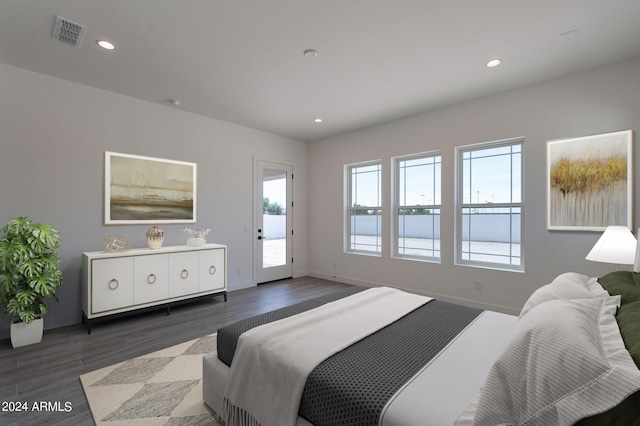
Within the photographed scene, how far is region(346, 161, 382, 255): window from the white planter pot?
4.26 m

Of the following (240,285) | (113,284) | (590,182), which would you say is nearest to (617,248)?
(590,182)

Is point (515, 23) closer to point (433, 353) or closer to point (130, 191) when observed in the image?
point (433, 353)

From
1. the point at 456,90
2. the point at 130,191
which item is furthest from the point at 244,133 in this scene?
the point at 456,90

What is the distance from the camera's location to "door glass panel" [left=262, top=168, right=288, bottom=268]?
17.7 feet

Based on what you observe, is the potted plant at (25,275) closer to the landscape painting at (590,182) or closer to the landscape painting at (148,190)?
the landscape painting at (148,190)

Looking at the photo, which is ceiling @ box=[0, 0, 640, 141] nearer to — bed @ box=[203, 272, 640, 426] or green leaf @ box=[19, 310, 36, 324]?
bed @ box=[203, 272, 640, 426]

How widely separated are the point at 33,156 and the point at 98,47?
4.87ft

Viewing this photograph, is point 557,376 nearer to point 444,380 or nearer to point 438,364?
point 444,380

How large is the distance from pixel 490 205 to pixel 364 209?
6.70ft

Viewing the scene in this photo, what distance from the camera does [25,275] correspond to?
267 centimetres

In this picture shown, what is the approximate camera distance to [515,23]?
2338 mm

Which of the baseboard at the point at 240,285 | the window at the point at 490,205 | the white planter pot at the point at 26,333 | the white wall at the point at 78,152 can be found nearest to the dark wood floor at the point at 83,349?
the white planter pot at the point at 26,333

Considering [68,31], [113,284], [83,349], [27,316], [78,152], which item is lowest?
[83,349]

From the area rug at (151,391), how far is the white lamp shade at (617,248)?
10.2 ft
